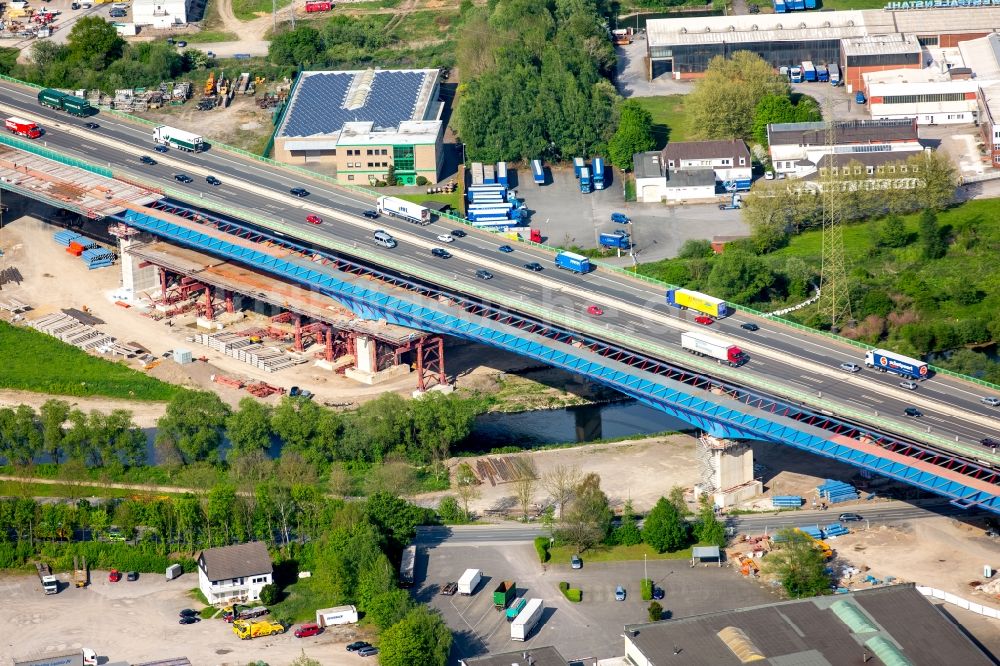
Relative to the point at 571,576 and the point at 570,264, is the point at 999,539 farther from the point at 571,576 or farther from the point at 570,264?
the point at 570,264

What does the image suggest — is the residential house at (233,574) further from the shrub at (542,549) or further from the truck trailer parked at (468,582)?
the shrub at (542,549)

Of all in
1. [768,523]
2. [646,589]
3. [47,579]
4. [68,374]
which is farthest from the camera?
[68,374]

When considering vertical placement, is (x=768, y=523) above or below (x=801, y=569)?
below

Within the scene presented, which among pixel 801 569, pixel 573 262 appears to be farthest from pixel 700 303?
pixel 801 569

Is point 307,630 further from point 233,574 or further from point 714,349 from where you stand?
point 714,349

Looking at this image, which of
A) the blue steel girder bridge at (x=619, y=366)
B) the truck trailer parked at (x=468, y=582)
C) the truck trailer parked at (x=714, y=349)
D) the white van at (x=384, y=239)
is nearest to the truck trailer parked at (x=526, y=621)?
the truck trailer parked at (x=468, y=582)

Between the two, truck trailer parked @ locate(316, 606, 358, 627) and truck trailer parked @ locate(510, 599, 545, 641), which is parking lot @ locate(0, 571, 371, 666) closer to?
truck trailer parked @ locate(316, 606, 358, 627)
